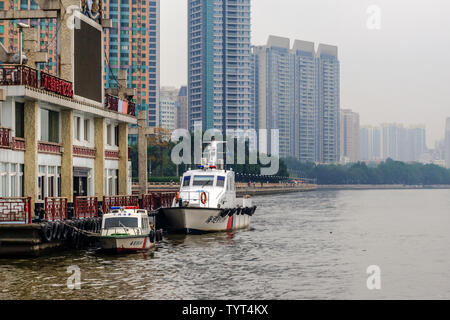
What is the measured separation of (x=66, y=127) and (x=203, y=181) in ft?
42.1

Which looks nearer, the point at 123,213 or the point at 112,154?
the point at 123,213

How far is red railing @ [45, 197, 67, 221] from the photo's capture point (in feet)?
127


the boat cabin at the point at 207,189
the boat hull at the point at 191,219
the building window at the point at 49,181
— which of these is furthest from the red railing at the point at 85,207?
the boat cabin at the point at 207,189

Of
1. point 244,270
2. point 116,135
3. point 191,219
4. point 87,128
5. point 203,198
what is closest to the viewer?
point 244,270

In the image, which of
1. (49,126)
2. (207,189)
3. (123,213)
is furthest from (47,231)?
(207,189)

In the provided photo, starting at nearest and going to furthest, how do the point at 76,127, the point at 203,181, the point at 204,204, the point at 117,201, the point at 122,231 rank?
the point at 122,231, the point at 76,127, the point at 117,201, the point at 204,204, the point at 203,181

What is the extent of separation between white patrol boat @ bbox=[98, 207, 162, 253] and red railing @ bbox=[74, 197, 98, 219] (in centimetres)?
334

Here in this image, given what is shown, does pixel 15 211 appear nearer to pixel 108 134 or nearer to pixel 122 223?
pixel 122 223

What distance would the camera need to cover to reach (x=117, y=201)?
50.0 metres

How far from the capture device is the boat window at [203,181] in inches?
2144

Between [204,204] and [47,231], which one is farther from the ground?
[204,204]

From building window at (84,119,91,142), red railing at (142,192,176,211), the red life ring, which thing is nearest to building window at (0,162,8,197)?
building window at (84,119,91,142)

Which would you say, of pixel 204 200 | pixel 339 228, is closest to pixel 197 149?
pixel 339 228

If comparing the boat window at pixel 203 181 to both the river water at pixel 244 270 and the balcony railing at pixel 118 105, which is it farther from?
the balcony railing at pixel 118 105
